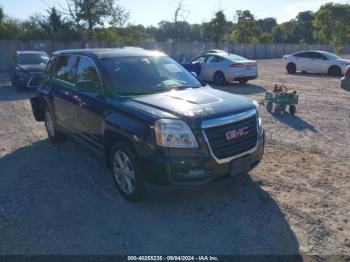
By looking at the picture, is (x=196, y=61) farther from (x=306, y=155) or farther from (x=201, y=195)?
(x=201, y=195)

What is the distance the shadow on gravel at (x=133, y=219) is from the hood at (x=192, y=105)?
80cm

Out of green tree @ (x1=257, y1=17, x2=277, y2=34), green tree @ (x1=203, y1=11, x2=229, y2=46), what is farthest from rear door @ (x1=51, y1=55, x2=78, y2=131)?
green tree @ (x1=257, y1=17, x2=277, y2=34)

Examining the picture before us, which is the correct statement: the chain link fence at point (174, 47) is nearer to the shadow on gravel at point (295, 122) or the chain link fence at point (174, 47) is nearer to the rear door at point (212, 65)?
the rear door at point (212, 65)

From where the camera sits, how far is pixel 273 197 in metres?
4.35

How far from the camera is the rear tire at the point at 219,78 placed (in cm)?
Answer: 1487

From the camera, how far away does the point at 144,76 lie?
16.2ft

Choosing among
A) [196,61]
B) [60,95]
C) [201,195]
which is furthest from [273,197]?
[196,61]

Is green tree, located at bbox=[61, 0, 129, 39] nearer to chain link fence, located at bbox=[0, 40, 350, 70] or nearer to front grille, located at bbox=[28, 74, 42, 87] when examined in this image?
chain link fence, located at bbox=[0, 40, 350, 70]

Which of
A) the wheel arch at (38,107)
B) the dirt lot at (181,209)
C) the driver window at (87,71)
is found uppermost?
the driver window at (87,71)

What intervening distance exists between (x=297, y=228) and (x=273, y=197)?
0.73m

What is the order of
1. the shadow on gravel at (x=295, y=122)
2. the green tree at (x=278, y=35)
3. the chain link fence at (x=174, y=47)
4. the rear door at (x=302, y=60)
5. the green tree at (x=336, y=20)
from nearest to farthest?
the shadow on gravel at (x=295, y=122) → the rear door at (x=302, y=60) → the chain link fence at (x=174, y=47) → the green tree at (x=336, y=20) → the green tree at (x=278, y=35)

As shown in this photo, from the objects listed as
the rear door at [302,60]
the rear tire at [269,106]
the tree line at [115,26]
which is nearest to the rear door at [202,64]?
the rear tire at [269,106]

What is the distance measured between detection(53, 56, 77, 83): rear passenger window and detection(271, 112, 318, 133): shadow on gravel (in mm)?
4930

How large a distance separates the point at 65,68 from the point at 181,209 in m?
3.37
